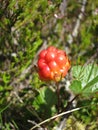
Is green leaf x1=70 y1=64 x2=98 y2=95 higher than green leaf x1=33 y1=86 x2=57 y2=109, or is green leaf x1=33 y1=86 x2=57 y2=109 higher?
green leaf x1=70 y1=64 x2=98 y2=95

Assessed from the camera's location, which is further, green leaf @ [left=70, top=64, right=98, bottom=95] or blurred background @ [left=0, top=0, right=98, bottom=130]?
blurred background @ [left=0, top=0, right=98, bottom=130]

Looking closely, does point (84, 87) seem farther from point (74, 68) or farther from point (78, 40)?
point (78, 40)

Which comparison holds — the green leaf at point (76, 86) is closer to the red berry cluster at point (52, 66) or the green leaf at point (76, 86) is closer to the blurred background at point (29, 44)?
the red berry cluster at point (52, 66)

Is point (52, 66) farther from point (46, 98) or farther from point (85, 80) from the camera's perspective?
point (46, 98)

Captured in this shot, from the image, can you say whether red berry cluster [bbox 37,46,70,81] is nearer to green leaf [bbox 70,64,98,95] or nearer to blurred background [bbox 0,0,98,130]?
green leaf [bbox 70,64,98,95]

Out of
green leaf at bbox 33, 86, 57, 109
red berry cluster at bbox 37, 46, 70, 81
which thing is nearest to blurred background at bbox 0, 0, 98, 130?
green leaf at bbox 33, 86, 57, 109

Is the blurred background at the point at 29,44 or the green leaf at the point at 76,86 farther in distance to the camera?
the blurred background at the point at 29,44

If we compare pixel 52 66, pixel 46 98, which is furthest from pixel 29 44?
pixel 52 66

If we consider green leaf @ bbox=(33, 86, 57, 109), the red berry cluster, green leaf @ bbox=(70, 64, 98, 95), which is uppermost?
the red berry cluster

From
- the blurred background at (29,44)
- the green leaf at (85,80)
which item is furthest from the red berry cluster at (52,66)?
the blurred background at (29,44)
